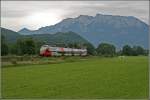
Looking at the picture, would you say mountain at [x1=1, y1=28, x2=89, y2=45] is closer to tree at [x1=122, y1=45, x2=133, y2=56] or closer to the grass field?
tree at [x1=122, y1=45, x2=133, y2=56]

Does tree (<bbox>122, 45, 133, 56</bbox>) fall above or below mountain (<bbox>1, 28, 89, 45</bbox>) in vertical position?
below

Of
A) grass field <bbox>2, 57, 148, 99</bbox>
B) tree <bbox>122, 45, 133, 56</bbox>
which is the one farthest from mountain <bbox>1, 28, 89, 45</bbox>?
grass field <bbox>2, 57, 148, 99</bbox>

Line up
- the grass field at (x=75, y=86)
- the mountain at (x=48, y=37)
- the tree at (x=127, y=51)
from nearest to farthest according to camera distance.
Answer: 1. the grass field at (x=75, y=86)
2. the tree at (x=127, y=51)
3. the mountain at (x=48, y=37)

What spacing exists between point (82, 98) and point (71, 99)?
0.50m

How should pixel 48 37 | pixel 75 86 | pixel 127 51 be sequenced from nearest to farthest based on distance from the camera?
pixel 75 86, pixel 127 51, pixel 48 37

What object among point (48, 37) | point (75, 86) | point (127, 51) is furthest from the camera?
point (48, 37)

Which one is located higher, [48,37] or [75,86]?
[48,37]

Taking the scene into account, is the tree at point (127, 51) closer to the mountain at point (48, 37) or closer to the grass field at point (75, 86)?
the mountain at point (48, 37)

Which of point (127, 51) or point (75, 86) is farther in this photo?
point (127, 51)

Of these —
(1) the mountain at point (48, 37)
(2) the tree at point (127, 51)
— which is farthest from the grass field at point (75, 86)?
(1) the mountain at point (48, 37)

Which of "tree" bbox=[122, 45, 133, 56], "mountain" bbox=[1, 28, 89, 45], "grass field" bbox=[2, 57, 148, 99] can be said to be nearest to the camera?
"grass field" bbox=[2, 57, 148, 99]

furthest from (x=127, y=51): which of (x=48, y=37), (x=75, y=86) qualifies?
(x=75, y=86)

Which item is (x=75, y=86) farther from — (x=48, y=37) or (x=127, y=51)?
(x=48, y=37)

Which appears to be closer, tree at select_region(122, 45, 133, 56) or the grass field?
the grass field
